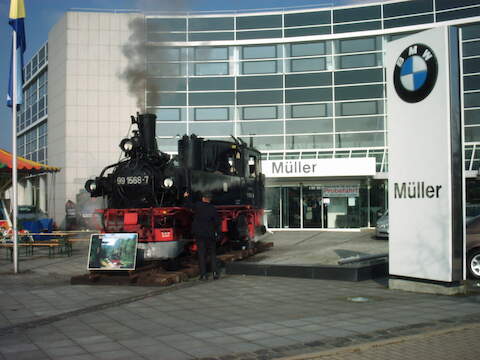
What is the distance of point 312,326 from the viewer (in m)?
7.04

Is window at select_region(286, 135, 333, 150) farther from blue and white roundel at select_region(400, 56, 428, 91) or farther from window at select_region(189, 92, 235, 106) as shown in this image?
blue and white roundel at select_region(400, 56, 428, 91)

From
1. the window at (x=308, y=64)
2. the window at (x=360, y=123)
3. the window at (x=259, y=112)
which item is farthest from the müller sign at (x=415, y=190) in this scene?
the window at (x=308, y=64)

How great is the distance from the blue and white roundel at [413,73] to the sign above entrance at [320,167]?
14.8 m

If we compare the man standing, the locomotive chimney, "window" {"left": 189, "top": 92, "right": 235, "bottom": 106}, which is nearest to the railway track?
the man standing

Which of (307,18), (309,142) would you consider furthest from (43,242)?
(307,18)

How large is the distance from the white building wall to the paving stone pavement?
19.0 metres

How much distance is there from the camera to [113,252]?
1111cm

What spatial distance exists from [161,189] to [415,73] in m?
6.13

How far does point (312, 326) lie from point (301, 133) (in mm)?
21406

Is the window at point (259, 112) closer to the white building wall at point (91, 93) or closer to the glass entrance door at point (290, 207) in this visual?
the glass entrance door at point (290, 207)

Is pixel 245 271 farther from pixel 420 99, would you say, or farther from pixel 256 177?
pixel 256 177

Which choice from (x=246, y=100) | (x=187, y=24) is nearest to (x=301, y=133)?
(x=246, y=100)

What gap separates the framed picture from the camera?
36.1ft

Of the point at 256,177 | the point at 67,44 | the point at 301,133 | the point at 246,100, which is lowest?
the point at 256,177
